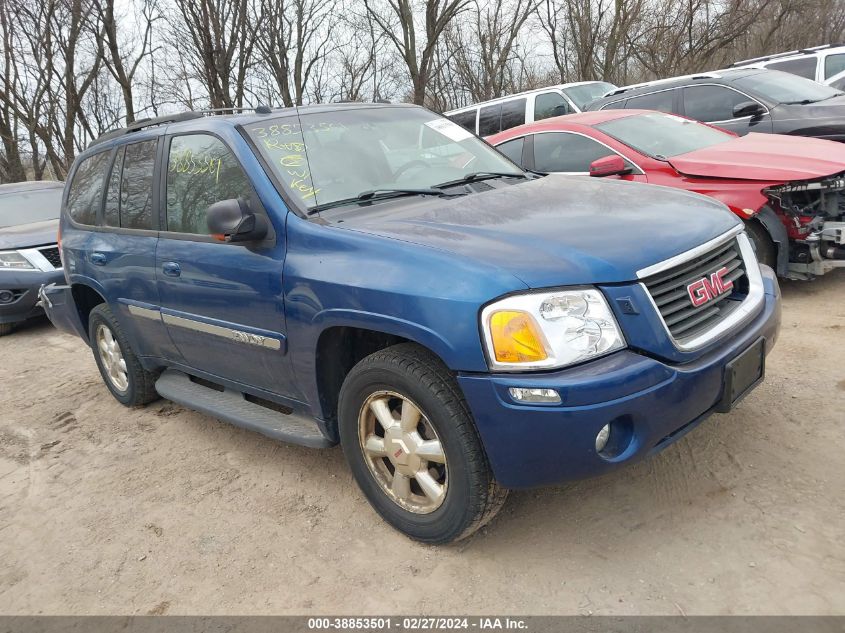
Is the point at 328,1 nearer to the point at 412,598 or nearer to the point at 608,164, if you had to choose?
the point at 608,164

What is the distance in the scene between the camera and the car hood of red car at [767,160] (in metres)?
4.94

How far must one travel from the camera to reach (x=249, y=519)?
3.24 metres

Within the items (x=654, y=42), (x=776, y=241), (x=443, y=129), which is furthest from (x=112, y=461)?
(x=654, y=42)

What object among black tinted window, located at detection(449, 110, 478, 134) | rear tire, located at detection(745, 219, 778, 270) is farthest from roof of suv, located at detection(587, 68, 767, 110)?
black tinted window, located at detection(449, 110, 478, 134)

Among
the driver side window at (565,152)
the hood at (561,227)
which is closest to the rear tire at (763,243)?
the driver side window at (565,152)

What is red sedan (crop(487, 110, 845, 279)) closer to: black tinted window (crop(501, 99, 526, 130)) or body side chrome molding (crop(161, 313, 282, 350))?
body side chrome molding (crop(161, 313, 282, 350))

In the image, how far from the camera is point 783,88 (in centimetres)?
744

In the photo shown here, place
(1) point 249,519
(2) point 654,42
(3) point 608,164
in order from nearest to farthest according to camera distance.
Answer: (1) point 249,519 < (3) point 608,164 < (2) point 654,42

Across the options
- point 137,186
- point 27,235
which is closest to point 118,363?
point 137,186

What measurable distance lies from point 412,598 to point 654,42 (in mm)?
22991

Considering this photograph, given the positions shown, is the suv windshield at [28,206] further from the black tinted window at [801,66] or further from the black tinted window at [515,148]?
the black tinted window at [801,66]

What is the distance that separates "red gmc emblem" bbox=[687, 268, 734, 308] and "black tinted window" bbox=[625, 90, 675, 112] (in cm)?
608

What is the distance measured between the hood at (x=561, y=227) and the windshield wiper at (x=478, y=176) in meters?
0.24

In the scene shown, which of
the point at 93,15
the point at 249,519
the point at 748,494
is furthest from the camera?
the point at 93,15
